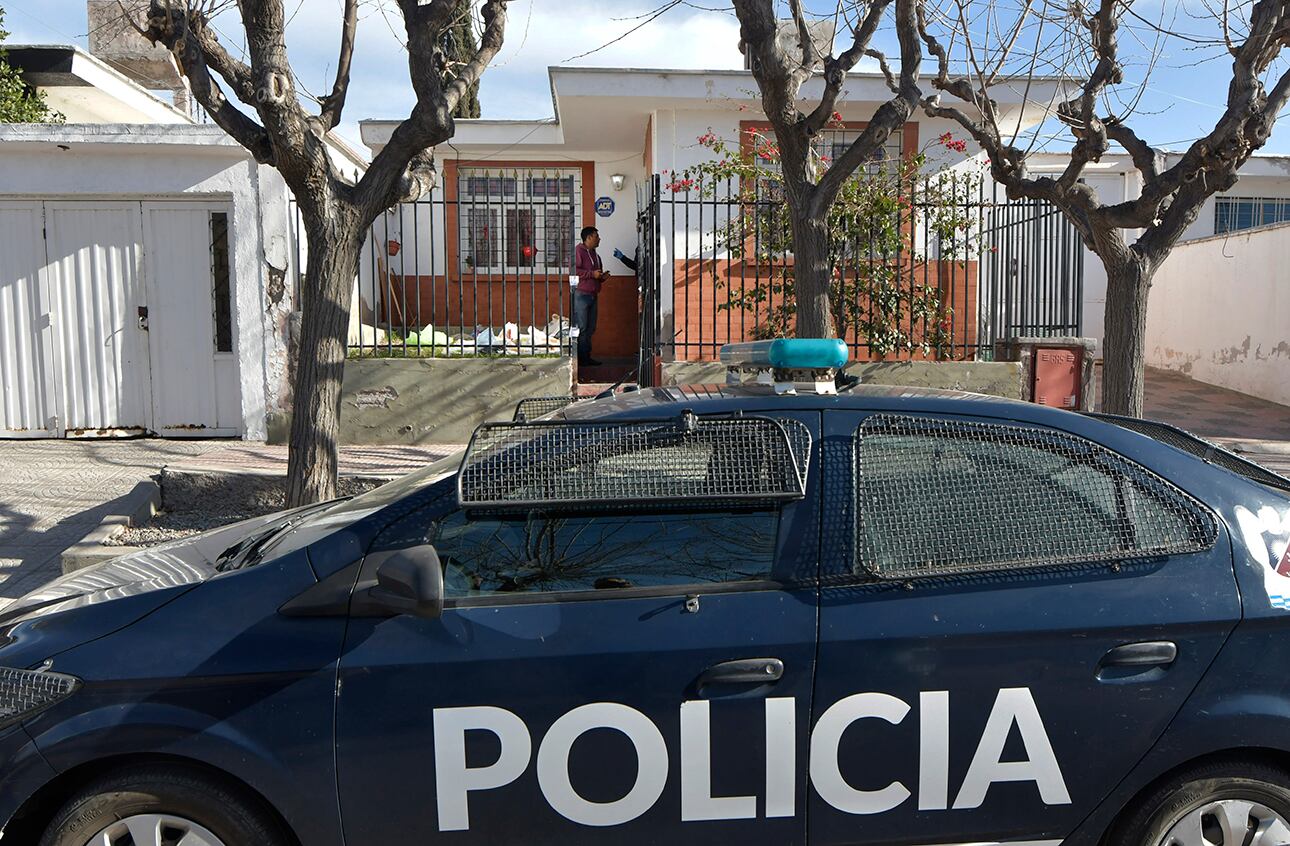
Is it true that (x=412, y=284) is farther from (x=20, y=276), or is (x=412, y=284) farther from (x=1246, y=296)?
(x=1246, y=296)

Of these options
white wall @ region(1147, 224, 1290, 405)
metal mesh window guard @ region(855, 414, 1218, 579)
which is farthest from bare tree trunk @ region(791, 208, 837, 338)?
white wall @ region(1147, 224, 1290, 405)

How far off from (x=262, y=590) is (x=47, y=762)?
2.09 feet

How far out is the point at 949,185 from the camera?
41.7 feet

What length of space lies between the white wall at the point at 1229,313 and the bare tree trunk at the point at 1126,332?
8400mm

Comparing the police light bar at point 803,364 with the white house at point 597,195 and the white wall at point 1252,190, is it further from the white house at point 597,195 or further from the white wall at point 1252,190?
the white wall at point 1252,190

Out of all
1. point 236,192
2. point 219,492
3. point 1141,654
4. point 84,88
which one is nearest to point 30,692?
point 1141,654

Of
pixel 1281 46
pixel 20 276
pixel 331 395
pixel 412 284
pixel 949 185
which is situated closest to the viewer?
pixel 331 395

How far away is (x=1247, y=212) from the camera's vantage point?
19.5 m

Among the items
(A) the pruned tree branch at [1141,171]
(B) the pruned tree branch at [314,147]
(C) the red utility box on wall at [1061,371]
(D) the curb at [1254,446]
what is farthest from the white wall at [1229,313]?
(B) the pruned tree branch at [314,147]

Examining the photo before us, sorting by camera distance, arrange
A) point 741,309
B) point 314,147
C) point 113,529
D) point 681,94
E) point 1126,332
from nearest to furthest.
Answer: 1. point 314,147
2. point 113,529
3. point 1126,332
4. point 741,309
5. point 681,94

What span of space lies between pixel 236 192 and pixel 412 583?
27.8 feet

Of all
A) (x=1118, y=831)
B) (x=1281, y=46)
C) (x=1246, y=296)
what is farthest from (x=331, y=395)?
(x=1246, y=296)

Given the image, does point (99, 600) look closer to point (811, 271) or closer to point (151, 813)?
point (151, 813)

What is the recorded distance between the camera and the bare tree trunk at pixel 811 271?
24.1 feet
